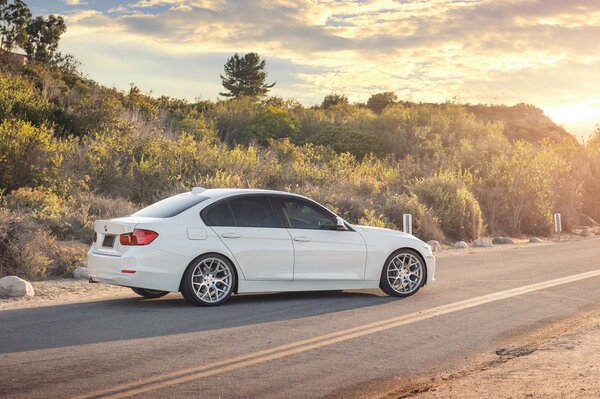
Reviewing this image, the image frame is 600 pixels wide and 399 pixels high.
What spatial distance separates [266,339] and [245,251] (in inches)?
104

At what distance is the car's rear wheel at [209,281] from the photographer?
37.5ft

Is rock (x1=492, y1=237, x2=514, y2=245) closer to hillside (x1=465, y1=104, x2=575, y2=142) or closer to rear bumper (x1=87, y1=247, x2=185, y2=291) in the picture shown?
rear bumper (x1=87, y1=247, x2=185, y2=291)

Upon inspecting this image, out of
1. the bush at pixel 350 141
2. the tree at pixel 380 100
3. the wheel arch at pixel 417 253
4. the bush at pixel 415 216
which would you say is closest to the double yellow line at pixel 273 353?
the wheel arch at pixel 417 253

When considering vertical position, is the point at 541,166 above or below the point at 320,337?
above

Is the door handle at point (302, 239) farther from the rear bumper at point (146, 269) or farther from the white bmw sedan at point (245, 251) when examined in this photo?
the rear bumper at point (146, 269)

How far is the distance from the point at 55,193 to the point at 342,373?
16786 mm

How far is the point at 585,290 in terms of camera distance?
14078 millimetres

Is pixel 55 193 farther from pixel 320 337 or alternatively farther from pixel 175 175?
pixel 320 337

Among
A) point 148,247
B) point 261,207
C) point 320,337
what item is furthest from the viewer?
point 261,207

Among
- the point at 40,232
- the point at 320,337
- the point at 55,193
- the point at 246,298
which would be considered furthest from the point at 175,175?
the point at 320,337

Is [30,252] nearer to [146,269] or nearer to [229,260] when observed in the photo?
[146,269]

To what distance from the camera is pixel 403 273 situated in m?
13.0

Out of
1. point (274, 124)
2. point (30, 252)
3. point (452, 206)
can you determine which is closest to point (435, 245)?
point (452, 206)

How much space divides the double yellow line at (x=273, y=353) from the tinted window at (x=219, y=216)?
8.77 ft
